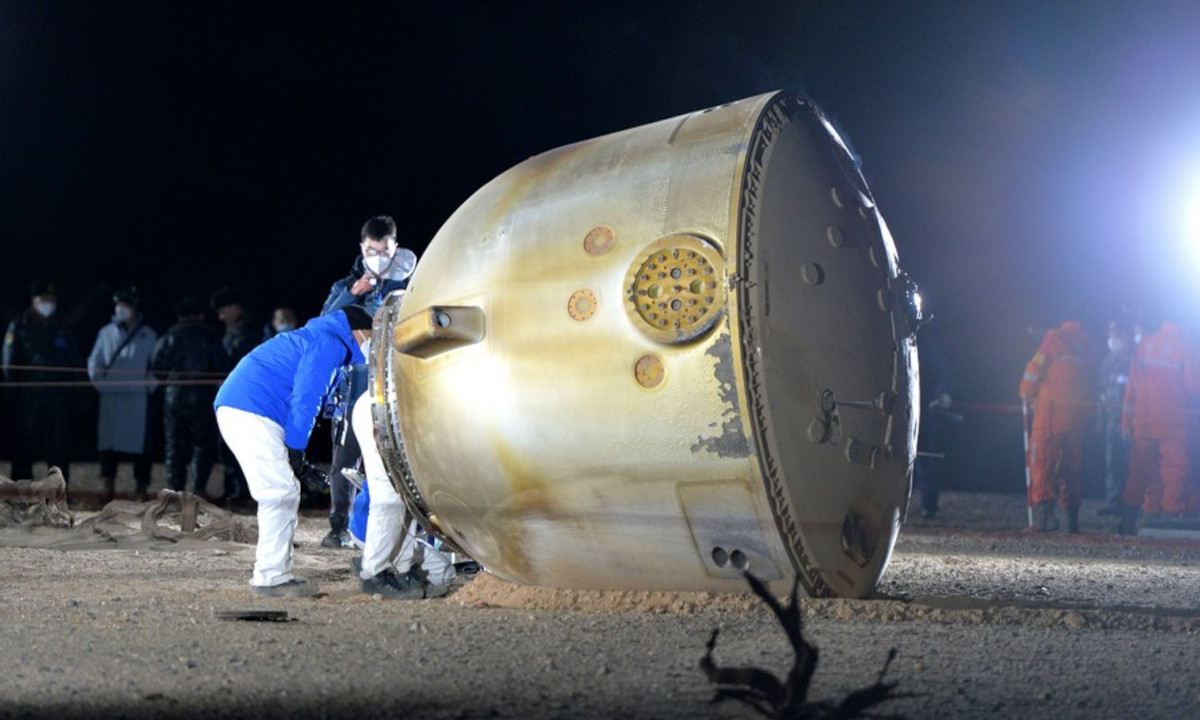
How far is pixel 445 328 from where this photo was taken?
16.6ft

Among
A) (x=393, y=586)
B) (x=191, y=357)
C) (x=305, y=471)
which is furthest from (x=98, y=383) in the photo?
(x=393, y=586)

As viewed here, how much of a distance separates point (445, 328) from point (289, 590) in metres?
1.59

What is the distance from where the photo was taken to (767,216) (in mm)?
4965

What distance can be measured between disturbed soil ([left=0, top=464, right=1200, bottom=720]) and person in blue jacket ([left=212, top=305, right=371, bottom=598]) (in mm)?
236

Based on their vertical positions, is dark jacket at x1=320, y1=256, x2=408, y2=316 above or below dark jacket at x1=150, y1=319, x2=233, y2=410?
above

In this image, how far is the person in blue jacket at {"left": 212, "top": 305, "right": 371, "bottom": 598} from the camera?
5.97 meters

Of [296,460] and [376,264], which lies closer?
[296,460]

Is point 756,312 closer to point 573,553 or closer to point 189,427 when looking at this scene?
point 573,553

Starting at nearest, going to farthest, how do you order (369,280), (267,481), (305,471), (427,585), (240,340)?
(267,481)
(427,585)
(305,471)
(369,280)
(240,340)

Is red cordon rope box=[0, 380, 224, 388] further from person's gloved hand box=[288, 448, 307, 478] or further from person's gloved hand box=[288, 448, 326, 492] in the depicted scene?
person's gloved hand box=[288, 448, 307, 478]

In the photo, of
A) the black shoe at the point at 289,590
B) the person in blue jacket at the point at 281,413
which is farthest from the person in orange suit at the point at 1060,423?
the black shoe at the point at 289,590

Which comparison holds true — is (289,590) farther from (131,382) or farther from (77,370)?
(77,370)

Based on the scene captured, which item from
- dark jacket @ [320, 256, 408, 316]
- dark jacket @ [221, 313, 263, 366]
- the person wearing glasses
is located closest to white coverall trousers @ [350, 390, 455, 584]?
the person wearing glasses

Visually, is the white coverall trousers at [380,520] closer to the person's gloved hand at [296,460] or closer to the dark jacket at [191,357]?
the person's gloved hand at [296,460]
